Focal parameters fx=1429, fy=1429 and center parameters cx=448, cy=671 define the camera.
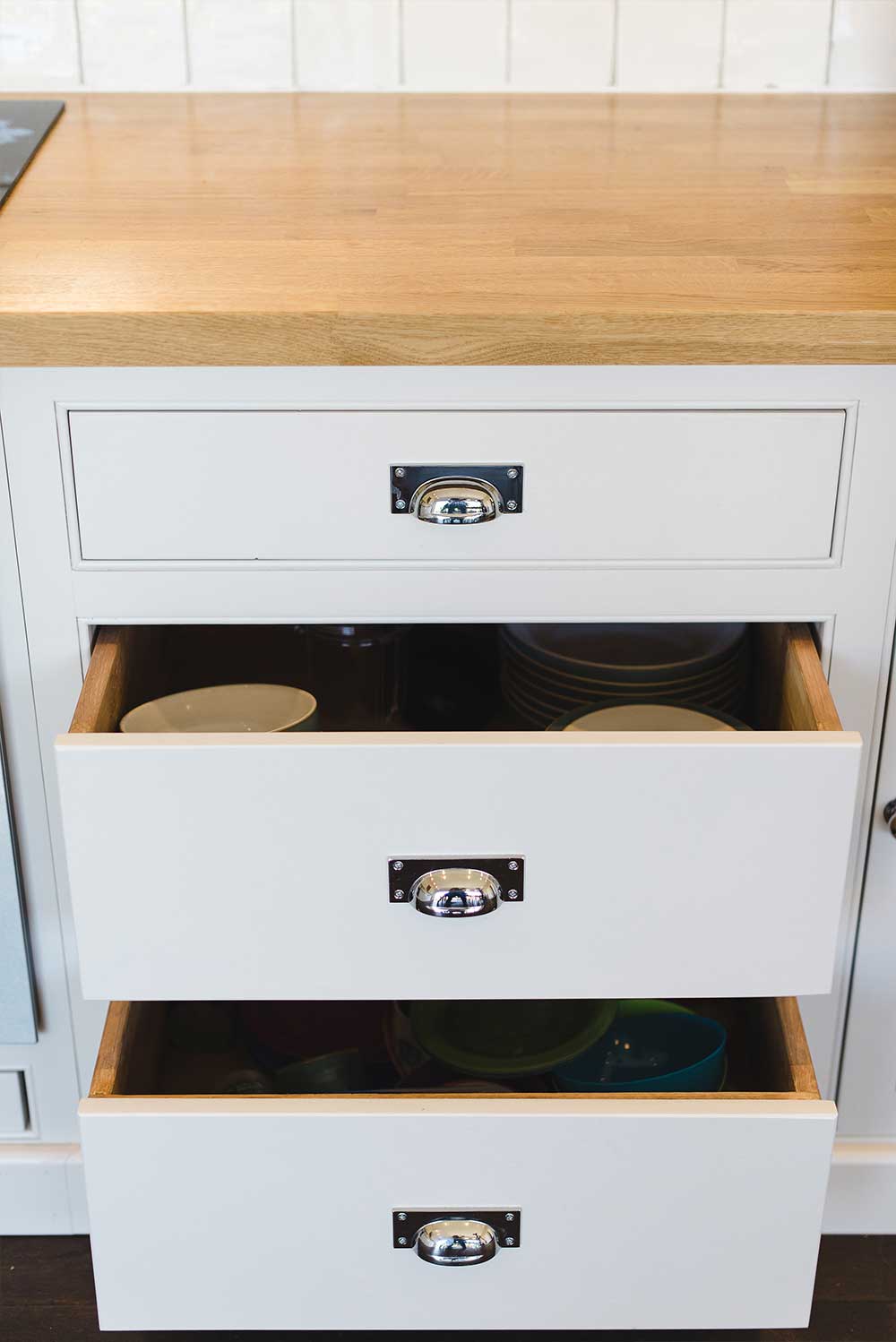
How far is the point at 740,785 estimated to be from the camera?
2.88 feet

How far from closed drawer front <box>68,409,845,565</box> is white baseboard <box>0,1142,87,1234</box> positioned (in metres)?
0.55

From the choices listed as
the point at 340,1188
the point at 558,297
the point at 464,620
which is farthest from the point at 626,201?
the point at 340,1188

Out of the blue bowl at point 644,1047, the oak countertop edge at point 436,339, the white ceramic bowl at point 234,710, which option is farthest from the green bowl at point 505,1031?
the oak countertop edge at point 436,339

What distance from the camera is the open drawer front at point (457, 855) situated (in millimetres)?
868

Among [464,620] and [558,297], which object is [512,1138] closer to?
[464,620]

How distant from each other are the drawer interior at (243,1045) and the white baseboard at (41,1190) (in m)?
0.13

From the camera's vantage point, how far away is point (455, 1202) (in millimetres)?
957

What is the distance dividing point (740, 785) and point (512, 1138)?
0.27 meters
